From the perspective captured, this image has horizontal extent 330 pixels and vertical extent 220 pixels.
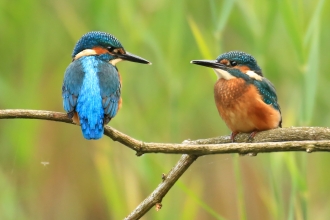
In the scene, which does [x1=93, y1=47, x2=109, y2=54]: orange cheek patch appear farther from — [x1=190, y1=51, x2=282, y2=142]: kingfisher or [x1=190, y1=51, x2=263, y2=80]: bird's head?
[x1=190, y1=51, x2=263, y2=80]: bird's head

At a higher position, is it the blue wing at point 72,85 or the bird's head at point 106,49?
the bird's head at point 106,49

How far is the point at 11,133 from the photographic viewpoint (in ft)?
12.1

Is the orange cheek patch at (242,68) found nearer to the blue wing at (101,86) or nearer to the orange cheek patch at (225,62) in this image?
the orange cheek patch at (225,62)

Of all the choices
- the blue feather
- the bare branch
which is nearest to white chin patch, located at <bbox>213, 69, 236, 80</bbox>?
the blue feather

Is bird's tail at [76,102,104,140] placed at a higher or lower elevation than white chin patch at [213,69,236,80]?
lower

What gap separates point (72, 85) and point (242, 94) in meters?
0.96

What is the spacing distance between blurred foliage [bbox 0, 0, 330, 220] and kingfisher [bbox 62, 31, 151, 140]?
491mm

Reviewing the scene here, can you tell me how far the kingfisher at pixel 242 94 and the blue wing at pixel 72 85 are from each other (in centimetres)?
68

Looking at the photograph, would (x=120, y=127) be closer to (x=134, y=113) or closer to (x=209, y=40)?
(x=134, y=113)

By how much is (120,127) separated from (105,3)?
27.7 inches

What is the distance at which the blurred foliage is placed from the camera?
3.33 m

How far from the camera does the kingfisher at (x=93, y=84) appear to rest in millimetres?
2221

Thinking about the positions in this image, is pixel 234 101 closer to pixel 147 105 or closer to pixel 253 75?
pixel 253 75

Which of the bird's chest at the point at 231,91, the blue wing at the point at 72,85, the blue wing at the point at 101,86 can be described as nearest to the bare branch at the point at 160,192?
the blue wing at the point at 101,86
